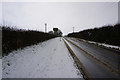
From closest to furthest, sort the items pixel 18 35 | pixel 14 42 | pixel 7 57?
pixel 7 57 < pixel 14 42 < pixel 18 35

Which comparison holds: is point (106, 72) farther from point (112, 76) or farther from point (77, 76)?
point (77, 76)

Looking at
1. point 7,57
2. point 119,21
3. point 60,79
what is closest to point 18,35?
point 7,57

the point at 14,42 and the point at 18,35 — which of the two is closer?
the point at 14,42

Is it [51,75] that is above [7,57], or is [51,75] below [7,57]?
below

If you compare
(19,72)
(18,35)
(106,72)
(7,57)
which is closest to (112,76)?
(106,72)

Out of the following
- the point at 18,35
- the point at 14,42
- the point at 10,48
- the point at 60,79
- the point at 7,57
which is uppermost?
the point at 18,35

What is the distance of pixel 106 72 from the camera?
3.88 metres

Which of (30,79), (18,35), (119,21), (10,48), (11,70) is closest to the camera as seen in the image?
(30,79)

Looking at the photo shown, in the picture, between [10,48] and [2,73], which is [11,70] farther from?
[10,48]

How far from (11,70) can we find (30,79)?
4.94 feet

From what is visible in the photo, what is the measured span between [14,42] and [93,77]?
6283 millimetres

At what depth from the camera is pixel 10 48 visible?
19.2ft

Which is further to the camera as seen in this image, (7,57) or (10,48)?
(10,48)

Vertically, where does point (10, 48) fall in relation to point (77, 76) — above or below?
above
